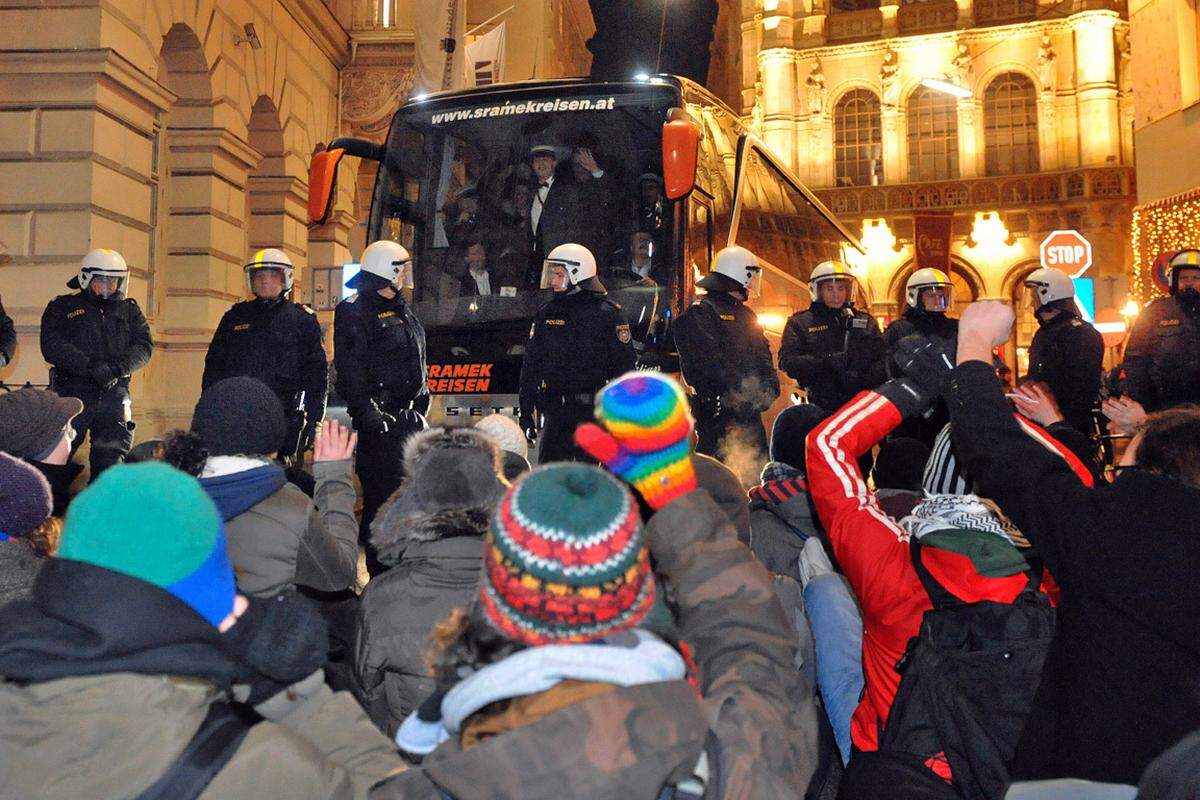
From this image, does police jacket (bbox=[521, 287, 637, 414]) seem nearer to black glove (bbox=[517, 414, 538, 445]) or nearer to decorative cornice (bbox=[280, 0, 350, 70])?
black glove (bbox=[517, 414, 538, 445])

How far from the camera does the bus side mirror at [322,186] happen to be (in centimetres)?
861

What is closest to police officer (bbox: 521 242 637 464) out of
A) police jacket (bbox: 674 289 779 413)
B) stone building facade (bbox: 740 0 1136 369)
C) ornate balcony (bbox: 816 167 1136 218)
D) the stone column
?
police jacket (bbox: 674 289 779 413)

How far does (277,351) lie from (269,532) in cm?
406

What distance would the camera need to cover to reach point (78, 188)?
11.5 m

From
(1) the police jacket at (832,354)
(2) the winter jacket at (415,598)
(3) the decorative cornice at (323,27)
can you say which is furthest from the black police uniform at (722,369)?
(3) the decorative cornice at (323,27)

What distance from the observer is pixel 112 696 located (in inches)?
57.2

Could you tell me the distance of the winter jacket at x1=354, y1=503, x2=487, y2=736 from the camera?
268 cm

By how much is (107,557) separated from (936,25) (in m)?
41.9

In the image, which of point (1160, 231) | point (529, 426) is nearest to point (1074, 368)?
point (529, 426)

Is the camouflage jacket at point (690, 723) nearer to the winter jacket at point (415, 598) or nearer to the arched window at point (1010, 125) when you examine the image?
the winter jacket at point (415, 598)

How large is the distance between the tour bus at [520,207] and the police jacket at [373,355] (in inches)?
69.7

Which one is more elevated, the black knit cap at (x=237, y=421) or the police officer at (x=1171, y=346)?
the police officer at (x=1171, y=346)

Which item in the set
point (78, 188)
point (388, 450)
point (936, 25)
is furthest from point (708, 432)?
point (936, 25)

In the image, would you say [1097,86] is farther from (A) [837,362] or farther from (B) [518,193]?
(A) [837,362]
